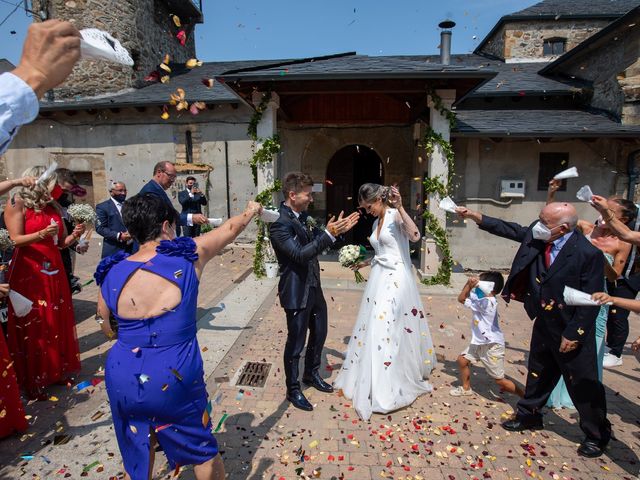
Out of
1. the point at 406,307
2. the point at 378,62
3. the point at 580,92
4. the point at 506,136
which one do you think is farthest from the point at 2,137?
the point at 580,92

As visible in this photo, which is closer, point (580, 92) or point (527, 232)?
point (527, 232)

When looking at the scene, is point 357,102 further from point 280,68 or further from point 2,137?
point 2,137

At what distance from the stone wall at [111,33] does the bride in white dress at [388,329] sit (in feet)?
47.2

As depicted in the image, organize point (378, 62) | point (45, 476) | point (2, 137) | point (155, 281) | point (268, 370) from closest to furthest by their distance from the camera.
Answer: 1. point (2, 137)
2. point (155, 281)
3. point (45, 476)
4. point (268, 370)
5. point (378, 62)

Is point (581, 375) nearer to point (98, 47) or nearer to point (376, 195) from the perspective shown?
point (376, 195)

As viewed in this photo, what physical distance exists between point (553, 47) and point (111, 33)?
696 inches

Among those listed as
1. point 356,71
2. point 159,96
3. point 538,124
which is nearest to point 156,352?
point 356,71

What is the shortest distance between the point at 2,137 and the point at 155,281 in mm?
1012

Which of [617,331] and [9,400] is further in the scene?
[617,331]

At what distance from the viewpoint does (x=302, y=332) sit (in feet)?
12.2

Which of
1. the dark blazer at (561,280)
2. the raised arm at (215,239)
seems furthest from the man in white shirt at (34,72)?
the dark blazer at (561,280)

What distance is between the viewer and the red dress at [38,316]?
3.76 meters

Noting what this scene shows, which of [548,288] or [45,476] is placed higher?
[548,288]

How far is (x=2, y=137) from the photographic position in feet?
3.55
